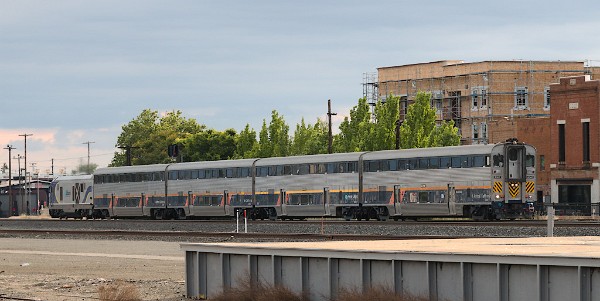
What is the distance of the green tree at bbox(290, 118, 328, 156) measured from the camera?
10944 centimetres

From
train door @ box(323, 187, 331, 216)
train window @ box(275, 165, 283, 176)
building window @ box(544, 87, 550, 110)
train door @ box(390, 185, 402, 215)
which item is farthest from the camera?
building window @ box(544, 87, 550, 110)

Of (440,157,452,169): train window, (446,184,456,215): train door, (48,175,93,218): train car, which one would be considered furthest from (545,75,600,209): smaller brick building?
(48,175,93,218): train car

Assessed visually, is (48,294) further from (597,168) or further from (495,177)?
(597,168)

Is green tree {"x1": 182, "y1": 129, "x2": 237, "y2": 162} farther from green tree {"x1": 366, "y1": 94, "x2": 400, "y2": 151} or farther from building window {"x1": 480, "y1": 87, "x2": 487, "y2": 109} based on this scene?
green tree {"x1": 366, "y1": 94, "x2": 400, "y2": 151}

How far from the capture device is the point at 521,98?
132750mm

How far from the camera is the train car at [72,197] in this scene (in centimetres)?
8125

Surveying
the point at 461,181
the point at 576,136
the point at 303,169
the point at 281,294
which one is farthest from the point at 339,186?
the point at 281,294

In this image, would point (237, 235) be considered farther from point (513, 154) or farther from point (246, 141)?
point (246, 141)

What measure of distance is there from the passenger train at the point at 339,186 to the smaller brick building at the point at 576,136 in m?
35.1

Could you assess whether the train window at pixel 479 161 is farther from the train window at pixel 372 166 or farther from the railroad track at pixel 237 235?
the railroad track at pixel 237 235

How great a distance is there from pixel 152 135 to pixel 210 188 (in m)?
92.8

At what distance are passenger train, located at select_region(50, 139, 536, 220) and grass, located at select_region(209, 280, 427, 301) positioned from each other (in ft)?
112

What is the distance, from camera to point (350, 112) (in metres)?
102

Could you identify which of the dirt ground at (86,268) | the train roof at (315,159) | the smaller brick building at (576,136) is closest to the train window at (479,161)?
the train roof at (315,159)
